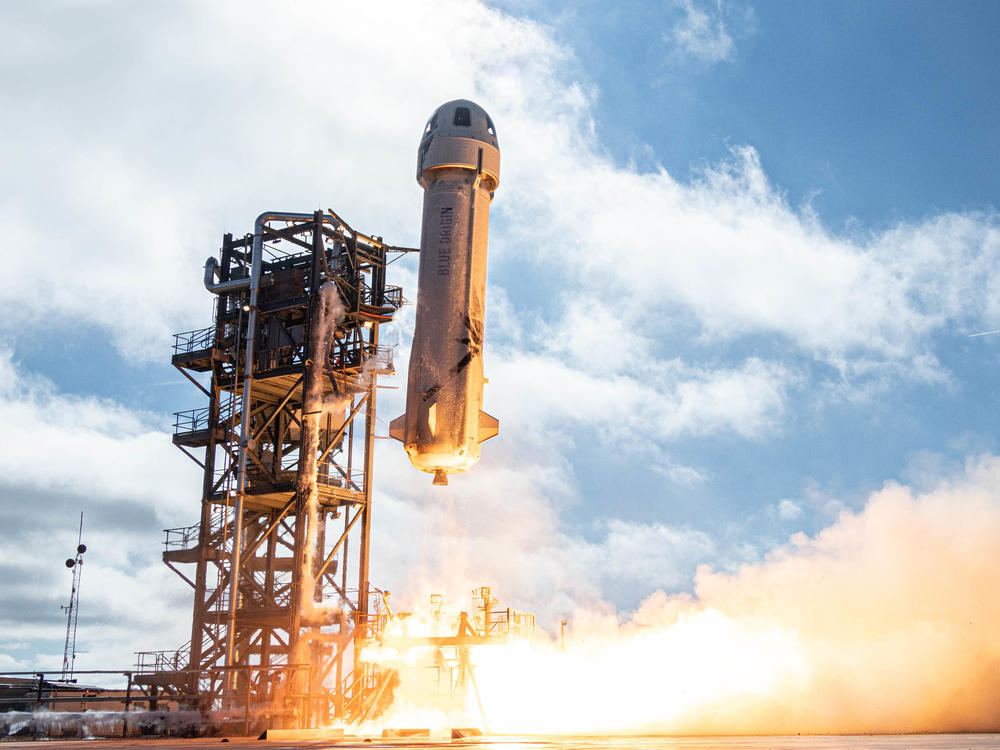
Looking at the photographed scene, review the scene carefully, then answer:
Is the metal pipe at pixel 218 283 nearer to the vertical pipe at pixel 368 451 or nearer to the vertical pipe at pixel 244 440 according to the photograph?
the vertical pipe at pixel 244 440

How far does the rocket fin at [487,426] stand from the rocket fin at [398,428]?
2.54 metres

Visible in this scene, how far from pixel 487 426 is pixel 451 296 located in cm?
452

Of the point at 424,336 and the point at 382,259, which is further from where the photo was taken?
the point at 382,259

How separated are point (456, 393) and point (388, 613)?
854 centimetres

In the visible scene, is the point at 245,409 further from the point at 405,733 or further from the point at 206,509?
the point at 405,733

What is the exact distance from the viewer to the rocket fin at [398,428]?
36.6m

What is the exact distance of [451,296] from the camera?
122ft

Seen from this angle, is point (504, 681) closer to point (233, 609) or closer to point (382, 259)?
point (233, 609)

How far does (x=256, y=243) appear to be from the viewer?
54.9m

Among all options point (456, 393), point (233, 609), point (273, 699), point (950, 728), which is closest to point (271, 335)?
point (233, 609)

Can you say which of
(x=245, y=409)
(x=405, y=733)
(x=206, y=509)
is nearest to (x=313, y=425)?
(x=245, y=409)

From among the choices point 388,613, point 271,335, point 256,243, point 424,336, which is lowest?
point 388,613

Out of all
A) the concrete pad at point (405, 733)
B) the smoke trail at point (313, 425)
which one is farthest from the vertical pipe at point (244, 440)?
the concrete pad at point (405, 733)

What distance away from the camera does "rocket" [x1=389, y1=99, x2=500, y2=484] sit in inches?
1419
